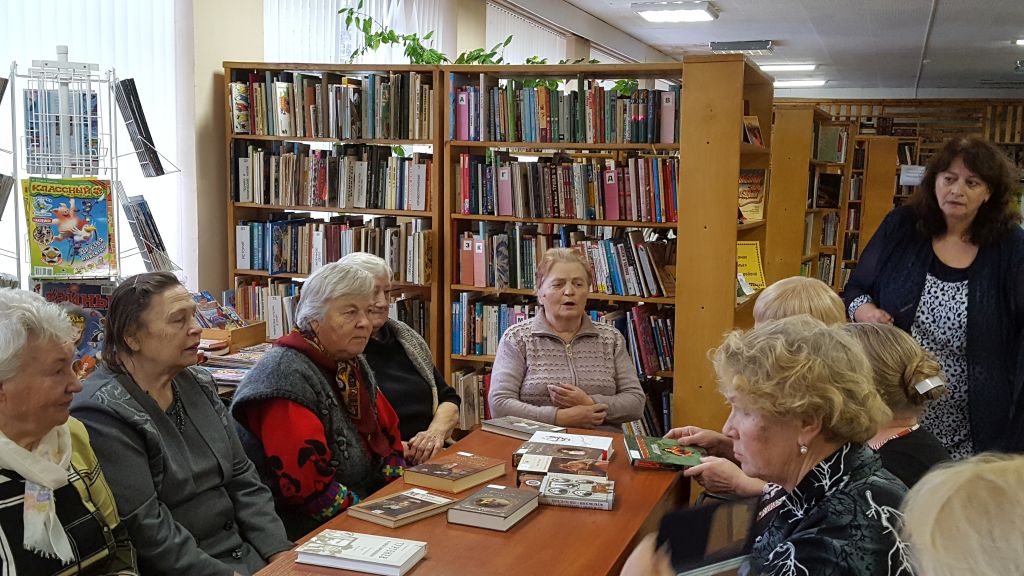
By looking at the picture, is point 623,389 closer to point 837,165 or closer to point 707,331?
point 707,331

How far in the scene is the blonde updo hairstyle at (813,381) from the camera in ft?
5.38

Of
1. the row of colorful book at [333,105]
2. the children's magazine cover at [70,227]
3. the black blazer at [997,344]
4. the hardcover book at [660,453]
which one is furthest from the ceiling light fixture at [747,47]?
the children's magazine cover at [70,227]

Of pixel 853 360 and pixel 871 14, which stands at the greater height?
pixel 871 14

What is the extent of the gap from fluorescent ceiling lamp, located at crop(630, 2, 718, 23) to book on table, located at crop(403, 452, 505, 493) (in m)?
6.99

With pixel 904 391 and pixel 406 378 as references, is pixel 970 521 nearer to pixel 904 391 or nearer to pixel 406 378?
pixel 904 391

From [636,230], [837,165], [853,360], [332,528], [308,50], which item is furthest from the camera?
[837,165]

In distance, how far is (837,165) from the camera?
7844 mm

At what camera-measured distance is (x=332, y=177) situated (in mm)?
5078

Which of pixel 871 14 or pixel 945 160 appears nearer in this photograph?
pixel 945 160

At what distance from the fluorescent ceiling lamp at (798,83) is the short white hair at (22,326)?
1421 cm

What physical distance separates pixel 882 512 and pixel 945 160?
2.02 metres

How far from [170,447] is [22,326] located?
0.51m

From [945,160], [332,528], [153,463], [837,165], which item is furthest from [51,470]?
[837,165]

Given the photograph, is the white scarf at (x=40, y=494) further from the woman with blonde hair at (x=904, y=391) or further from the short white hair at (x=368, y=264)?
the woman with blonde hair at (x=904, y=391)
